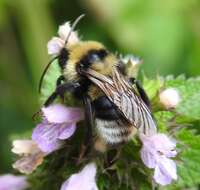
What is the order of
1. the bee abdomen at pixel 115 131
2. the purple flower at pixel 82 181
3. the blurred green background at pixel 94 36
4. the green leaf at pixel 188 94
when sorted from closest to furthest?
the bee abdomen at pixel 115 131, the purple flower at pixel 82 181, the green leaf at pixel 188 94, the blurred green background at pixel 94 36

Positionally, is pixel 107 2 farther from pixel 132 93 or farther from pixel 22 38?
pixel 132 93

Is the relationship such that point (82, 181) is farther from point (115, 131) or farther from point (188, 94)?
point (188, 94)

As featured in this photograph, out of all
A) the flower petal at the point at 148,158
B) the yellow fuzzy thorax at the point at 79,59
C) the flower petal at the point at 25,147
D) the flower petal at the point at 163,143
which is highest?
the yellow fuzzy thorax at the point at 79,59

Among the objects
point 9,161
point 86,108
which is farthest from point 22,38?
point 86,108

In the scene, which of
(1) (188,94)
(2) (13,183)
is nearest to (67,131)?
(2) (13,183)

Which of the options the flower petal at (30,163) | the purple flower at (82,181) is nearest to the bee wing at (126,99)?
the purple flower at (82,181)

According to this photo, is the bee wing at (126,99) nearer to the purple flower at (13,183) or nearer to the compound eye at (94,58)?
the compound eye at (94,58)
